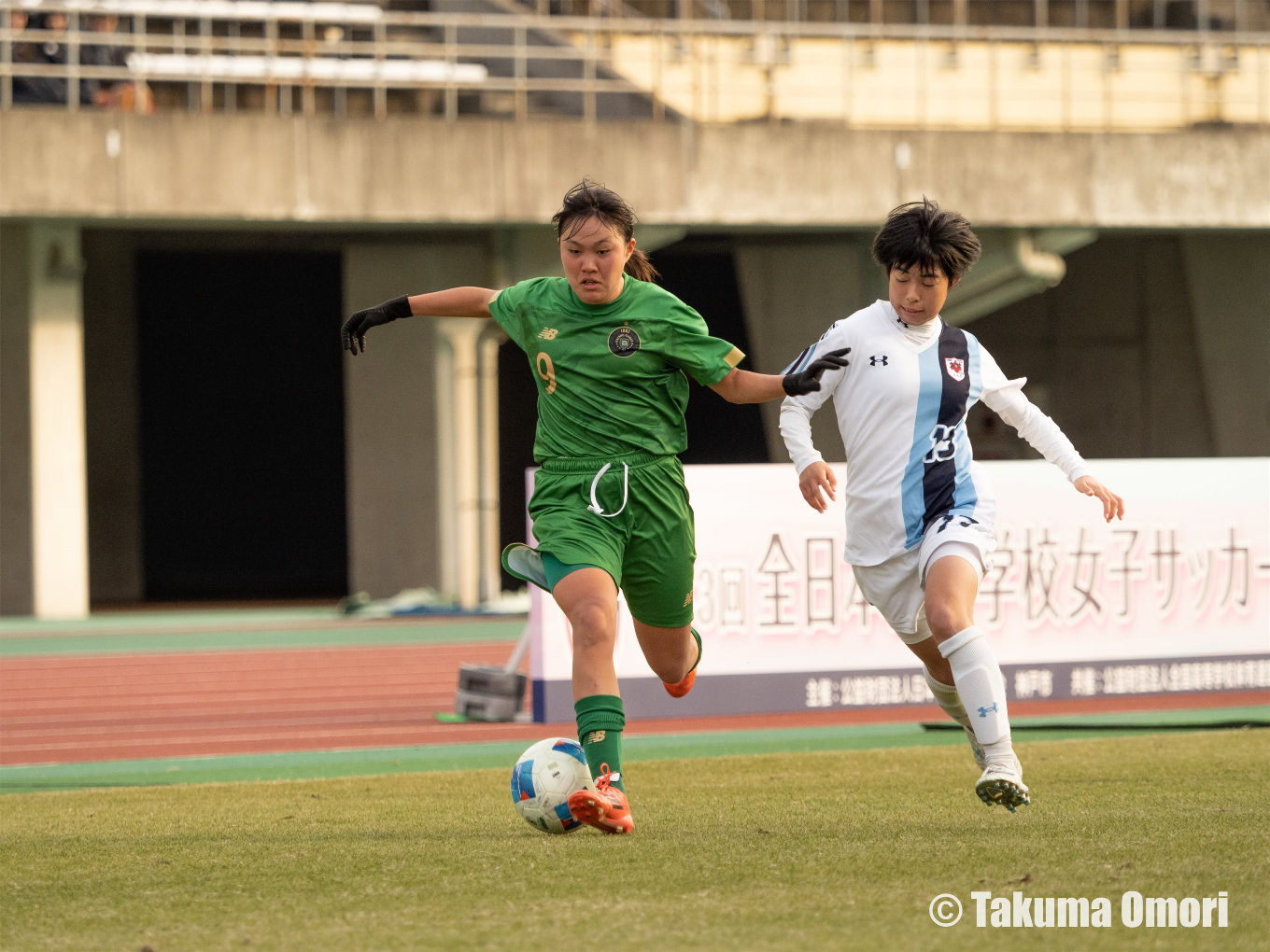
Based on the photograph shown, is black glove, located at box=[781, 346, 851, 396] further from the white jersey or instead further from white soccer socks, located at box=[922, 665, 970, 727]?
white soccer socks, located at box=[922, 665, 970, 727]

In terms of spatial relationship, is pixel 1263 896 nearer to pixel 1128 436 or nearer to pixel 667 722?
pixel 667 722

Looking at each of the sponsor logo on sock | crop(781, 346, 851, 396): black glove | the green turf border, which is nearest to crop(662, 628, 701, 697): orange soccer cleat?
crop(781, 346, 851, 396): black glove

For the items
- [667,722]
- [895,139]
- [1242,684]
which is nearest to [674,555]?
[667,722]

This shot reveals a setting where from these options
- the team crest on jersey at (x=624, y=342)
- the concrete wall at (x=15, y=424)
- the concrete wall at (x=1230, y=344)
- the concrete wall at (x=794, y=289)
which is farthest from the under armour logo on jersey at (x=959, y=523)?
the concrete wall at (x=1230, y=344)

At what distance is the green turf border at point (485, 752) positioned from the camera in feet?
25.2

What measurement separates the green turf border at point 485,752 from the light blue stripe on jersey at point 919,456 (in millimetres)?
2975

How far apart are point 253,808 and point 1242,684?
6.38m

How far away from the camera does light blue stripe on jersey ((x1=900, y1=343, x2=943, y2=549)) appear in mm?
5137

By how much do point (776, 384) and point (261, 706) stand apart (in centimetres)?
701

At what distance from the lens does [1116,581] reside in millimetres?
9742

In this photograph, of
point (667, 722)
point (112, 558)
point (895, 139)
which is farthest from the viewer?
point (112, 558)

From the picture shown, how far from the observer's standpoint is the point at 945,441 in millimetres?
5199

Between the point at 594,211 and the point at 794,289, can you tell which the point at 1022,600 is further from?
the point at 794,289

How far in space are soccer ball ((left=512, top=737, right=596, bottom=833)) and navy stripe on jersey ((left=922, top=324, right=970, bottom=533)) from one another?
132 cm
